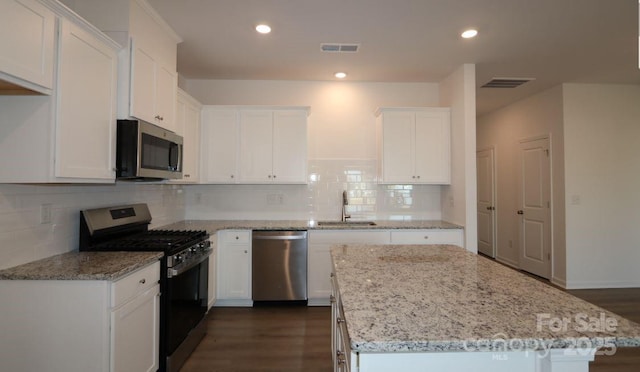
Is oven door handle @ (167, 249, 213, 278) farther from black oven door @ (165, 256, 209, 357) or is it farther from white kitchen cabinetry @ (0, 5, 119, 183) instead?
white kitchen cabinetry @ (0, 5, 119, 183)

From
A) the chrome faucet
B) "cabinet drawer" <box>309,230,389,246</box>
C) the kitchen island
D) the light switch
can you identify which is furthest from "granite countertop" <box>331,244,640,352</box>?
the light switch

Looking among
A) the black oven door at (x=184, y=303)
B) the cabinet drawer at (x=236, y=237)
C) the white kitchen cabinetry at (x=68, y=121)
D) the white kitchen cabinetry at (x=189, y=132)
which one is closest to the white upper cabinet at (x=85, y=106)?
the white kitchen cabinetry at (x=68, y=121)

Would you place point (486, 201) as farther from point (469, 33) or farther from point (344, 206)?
point (469, 33)

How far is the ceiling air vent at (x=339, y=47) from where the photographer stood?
9.89ft

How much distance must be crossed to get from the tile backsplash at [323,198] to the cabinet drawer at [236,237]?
62 cm

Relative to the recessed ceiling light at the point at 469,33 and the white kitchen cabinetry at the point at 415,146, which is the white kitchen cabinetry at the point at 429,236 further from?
the recessed ceiling light at the point at 469,33

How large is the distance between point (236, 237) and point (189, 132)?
126 centimetres

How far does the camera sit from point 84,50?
1.76 m

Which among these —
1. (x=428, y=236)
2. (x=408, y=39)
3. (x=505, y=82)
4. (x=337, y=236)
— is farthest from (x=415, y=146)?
(x=505, y=82)

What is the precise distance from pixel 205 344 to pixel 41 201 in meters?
1.62

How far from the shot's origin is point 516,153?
16.3 ft

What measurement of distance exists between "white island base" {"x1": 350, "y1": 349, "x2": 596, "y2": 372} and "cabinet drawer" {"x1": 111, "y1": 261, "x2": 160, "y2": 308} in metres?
1.32

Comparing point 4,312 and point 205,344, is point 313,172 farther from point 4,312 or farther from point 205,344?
point 4,312

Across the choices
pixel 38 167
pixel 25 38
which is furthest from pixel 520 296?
pixel 25 38
